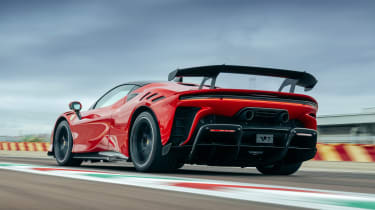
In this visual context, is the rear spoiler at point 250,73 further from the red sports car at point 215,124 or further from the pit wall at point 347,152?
the pit wall at point 347,152

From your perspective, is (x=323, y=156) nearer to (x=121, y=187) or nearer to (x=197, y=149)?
(x=197, y=149)

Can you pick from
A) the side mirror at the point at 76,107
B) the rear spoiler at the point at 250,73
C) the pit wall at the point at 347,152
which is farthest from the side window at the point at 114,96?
the pit wall at the point at 347,152

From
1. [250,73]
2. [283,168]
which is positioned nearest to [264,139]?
[250,73]

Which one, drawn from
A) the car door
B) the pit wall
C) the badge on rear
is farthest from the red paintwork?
the pit wall

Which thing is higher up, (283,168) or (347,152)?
(283,168)

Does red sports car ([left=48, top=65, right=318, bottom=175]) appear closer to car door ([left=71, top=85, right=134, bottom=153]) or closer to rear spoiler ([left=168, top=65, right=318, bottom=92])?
rear spoiler ([left=168, top=65, right=318, bottom=92])

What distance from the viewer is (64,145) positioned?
26.3 feet

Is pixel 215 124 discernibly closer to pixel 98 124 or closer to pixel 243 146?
pixel 243 146

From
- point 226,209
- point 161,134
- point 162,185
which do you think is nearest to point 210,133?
point 161,134

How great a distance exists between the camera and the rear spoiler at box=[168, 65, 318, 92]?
529cm

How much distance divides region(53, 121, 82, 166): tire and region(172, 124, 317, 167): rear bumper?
112 inches

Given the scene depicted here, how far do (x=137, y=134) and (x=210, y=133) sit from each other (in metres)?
1.08

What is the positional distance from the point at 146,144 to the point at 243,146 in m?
1.14

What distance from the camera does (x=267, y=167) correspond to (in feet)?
21.9
